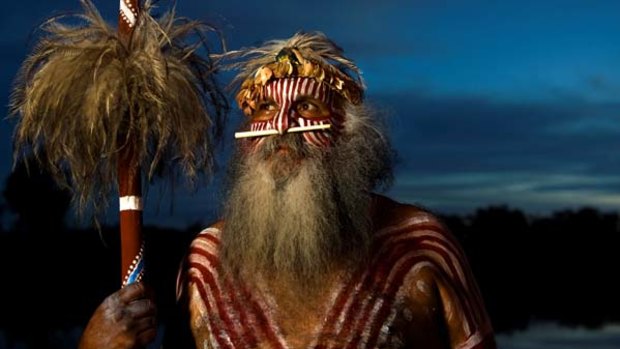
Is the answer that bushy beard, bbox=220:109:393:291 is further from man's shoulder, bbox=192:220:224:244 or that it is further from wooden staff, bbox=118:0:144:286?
wooden staff, bbox=118:0:144:286

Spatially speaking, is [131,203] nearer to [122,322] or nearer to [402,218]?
[122,322]

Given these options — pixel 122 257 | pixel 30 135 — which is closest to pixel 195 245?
pixel 122 257

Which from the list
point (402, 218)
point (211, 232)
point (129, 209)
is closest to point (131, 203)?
point (129, 209)

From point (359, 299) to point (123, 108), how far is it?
1089 millimetres

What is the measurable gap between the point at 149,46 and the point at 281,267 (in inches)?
36.5

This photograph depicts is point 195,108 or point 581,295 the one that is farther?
point 581,295

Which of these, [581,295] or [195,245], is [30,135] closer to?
[195,245]

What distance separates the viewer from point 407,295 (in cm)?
486

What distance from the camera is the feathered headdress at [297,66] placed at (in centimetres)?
491

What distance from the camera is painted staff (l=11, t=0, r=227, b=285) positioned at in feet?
15.8

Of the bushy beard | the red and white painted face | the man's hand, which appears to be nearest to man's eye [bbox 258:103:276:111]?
the red and white painted face

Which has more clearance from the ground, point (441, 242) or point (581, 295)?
point (441, 242)

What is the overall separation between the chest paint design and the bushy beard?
76 mm

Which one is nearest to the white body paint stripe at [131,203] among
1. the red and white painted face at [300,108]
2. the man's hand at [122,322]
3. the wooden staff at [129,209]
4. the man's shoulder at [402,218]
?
the wooden staff at [129,209]
